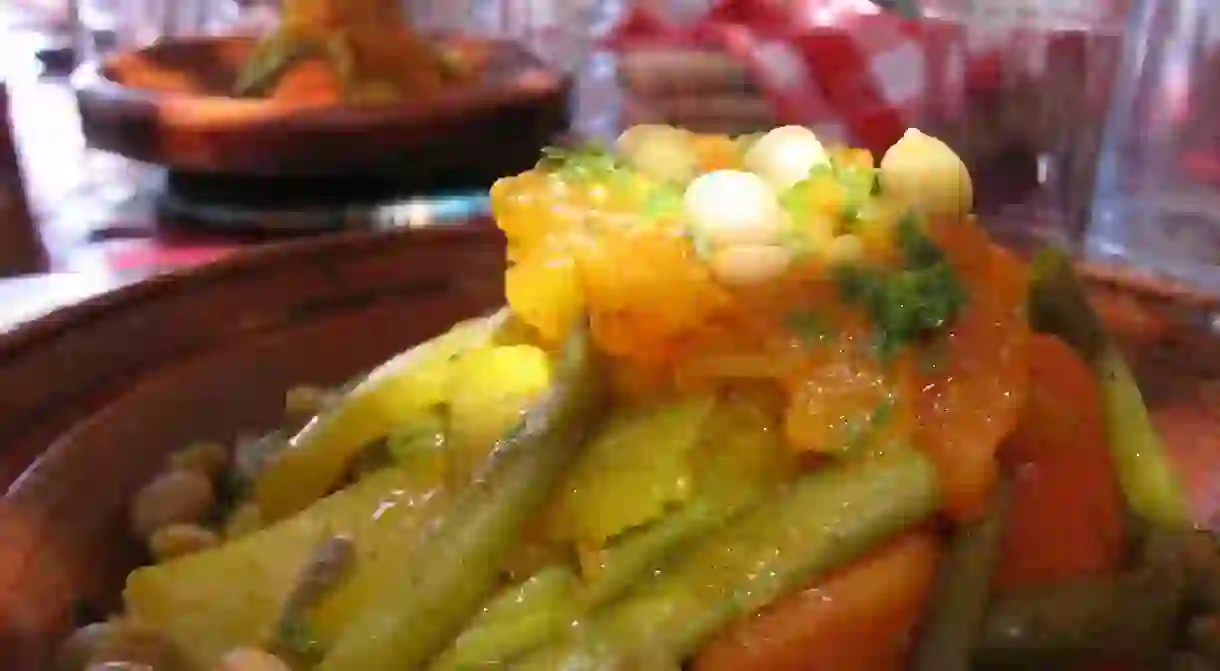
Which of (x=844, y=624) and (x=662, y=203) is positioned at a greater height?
(x=662, y=203)

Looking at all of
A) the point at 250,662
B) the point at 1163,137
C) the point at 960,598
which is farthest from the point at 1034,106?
the point at 250,662

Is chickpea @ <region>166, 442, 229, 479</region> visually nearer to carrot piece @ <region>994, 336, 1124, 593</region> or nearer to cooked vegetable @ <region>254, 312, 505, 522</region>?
cooked vegetable @ <region>254, 312, 505, 522</region>

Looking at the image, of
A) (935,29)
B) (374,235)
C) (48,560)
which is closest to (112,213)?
(374,235)

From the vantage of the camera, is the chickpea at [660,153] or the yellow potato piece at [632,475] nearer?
the yellow potato piece at [632,475]

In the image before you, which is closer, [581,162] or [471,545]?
[471,545]

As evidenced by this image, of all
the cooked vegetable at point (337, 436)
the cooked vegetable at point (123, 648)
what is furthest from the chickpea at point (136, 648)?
the cooked vegetable at point (337, 436)

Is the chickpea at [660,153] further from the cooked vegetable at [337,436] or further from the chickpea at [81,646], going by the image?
the chickpea at [81,646]

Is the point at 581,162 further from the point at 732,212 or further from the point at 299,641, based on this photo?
the point at 299,641
